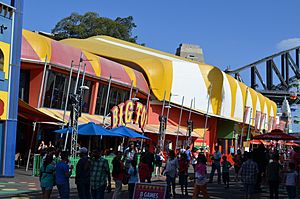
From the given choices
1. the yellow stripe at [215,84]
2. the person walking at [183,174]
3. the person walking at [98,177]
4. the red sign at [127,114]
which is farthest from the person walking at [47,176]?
the yellow stripe at [215,84]

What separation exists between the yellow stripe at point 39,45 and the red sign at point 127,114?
4.73m

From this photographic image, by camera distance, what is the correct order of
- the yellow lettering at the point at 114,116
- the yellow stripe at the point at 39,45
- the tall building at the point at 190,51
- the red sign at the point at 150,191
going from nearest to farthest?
the red sign at the point at 150,191
the yellow stripe at the point at 39,45
the yellow lettering at the point at 114,116
the tall building at the point at 190,51

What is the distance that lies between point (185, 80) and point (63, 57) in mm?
16991

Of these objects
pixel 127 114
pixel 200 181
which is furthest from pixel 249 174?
pixel 127 114

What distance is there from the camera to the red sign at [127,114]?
27653 mm

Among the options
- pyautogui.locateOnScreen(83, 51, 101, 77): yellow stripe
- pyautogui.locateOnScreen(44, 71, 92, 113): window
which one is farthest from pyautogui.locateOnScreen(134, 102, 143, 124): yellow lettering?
pyautogui.locateOnScreen(44, 71, 92, 113): window

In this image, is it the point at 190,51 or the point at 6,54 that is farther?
the point at 190,51

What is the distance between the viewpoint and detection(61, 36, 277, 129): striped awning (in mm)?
40750

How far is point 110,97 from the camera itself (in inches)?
1374

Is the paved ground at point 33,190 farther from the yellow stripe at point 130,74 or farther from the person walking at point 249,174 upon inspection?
the yellow stripe at point 130,74

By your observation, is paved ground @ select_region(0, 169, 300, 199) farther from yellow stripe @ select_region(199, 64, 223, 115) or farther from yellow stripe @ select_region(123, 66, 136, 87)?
yellow stripe @ select_region(199, 64, 223, 115)

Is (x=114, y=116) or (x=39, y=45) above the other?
(x=39, y=45)

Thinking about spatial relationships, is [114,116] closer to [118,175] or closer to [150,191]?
[118,175]

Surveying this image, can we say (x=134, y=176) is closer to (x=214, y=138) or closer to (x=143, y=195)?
(x=143, y=195)
